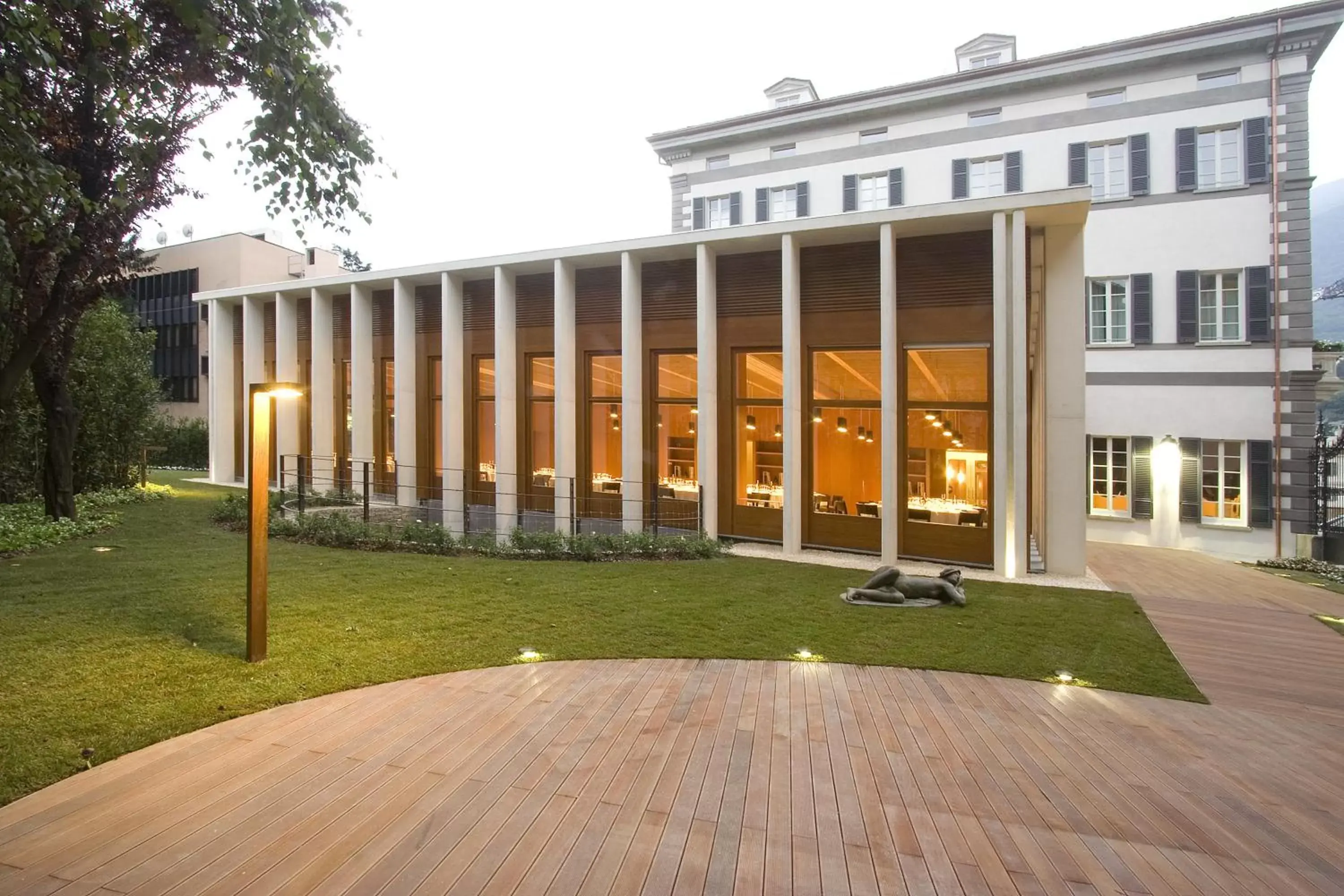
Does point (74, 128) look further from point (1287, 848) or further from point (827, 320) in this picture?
point (1287, 848)

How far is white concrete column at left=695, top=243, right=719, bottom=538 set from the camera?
11922 mm

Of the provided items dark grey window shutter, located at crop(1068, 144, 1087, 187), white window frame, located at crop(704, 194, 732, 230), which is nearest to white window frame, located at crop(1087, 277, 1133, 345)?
dark grey window shutter, located at crop(1068, 144, 1087, 187)

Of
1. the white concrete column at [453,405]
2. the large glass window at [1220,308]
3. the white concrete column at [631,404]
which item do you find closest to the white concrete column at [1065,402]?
the white concrete column at [631,404]

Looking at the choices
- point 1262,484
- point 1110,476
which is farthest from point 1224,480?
point 1110,476

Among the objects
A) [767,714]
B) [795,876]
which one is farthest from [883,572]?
[795,876]

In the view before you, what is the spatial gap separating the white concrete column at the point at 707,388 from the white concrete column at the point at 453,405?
5423 millimetres

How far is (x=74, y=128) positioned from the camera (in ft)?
32.0

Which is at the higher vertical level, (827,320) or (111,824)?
(827,320)

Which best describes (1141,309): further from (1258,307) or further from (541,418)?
(541,418)

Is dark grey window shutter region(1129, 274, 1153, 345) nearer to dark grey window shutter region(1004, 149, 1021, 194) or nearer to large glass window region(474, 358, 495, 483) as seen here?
dark grey window shutter region(1004, 149, 1021, 194)

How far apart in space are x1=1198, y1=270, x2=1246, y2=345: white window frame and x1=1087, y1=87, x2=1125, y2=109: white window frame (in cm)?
495

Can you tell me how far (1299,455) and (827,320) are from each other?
39.3ft

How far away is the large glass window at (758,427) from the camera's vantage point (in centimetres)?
1230

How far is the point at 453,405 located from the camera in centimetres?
1438
